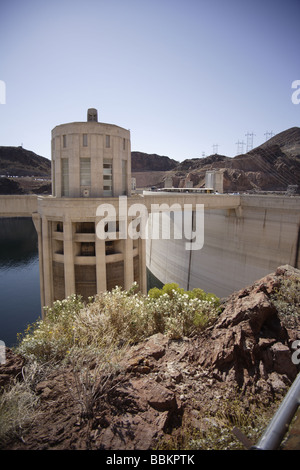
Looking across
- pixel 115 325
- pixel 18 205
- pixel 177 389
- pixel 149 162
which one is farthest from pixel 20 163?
pixel 177 389

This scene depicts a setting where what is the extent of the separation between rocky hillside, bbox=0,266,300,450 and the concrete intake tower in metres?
8.99

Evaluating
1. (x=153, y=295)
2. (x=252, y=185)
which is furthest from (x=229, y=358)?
(x=252, y=185)

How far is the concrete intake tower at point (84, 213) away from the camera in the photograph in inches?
543

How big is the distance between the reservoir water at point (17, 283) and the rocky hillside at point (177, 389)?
54.2 ft

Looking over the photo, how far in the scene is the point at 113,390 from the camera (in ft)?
14.0

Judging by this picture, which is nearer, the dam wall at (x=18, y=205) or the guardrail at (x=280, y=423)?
the guardrail at (x=280, y=423)

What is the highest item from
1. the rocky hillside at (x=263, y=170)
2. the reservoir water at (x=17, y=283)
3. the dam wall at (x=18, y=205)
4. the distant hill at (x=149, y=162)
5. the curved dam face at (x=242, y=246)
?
the distant hill at (x=149, y=162)

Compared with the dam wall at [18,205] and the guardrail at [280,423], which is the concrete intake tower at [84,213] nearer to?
the dam wall at [18,205]

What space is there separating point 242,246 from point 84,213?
12.9 metres

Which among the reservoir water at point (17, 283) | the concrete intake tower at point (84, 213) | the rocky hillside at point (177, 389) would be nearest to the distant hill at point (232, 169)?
the reservoir water at point (17, 283)

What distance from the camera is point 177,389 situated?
→ 4.41 metres

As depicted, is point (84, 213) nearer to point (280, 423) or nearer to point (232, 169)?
point (280, 423)

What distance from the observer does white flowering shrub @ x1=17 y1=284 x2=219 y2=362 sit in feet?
17.5
